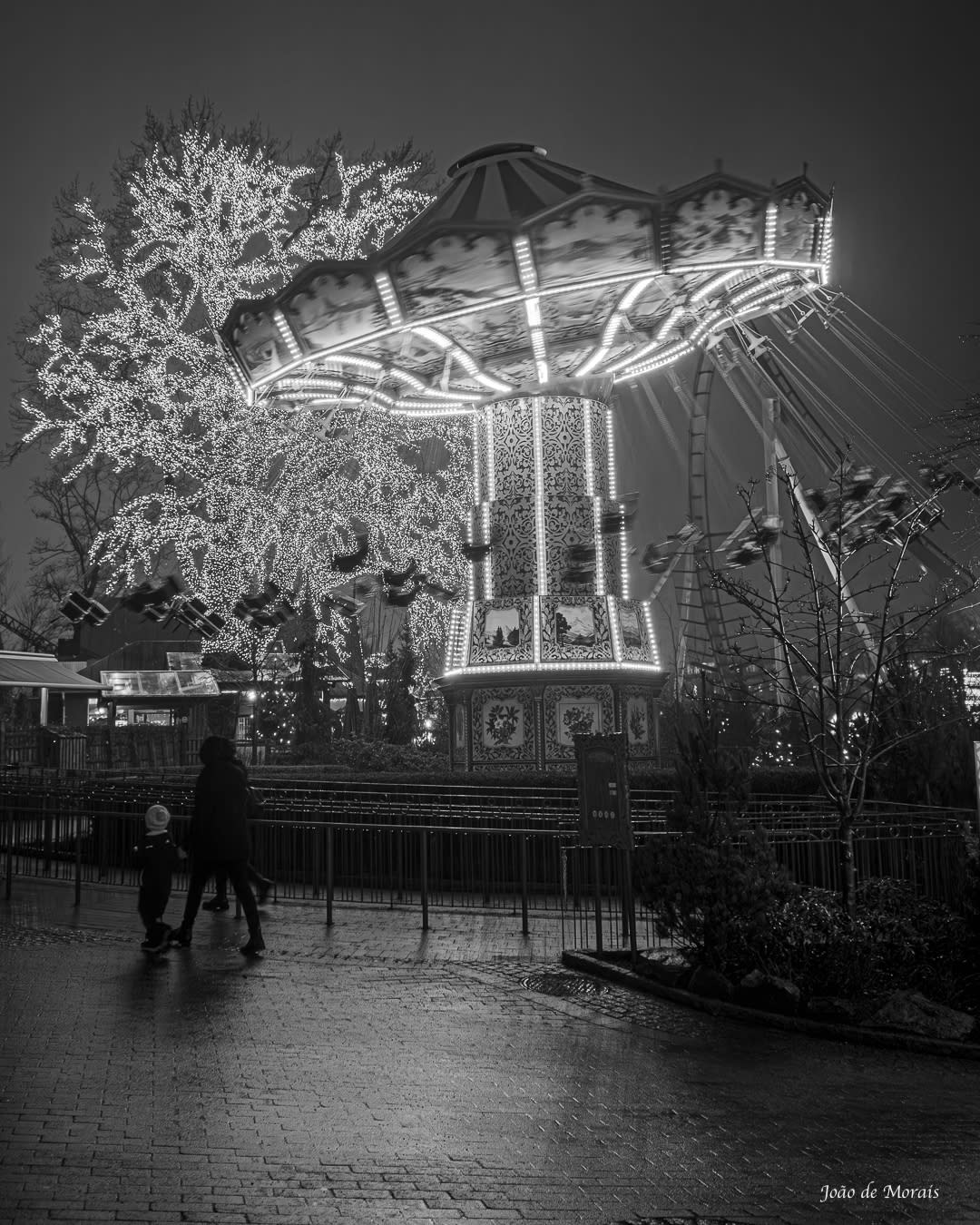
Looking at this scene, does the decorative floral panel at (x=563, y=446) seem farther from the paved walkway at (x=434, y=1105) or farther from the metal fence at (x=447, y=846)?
the paved walkway at (x=434, y=1105)

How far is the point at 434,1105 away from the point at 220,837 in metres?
4.93

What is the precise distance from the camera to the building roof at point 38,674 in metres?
40.2

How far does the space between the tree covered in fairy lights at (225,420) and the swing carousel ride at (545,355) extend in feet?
19.1

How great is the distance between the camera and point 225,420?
1231 inches

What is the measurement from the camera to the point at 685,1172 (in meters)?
5.20

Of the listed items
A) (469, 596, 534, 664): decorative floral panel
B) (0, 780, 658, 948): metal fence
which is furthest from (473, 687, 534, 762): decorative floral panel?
(0, 780, 658, 948): metal fence

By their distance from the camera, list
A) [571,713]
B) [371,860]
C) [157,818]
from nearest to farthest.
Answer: [157,818], [371,860], [571,713]

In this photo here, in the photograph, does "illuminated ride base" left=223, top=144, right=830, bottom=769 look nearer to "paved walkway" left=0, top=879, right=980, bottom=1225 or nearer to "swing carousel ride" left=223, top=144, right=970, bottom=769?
"swing carousel ride" left=223, top=144, right=970, bottom=769

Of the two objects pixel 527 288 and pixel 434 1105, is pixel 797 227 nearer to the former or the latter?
pixel 527 288

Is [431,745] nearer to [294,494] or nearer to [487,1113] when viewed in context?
[294,494]

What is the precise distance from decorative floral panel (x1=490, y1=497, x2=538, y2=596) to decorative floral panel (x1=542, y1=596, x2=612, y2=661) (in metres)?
0.67

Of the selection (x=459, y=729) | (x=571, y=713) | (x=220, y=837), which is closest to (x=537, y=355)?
(x=571, y=713)

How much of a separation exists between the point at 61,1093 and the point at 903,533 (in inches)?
483

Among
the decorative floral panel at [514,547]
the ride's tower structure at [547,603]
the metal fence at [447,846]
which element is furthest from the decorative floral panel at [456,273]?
the metal fence at [447,846]
